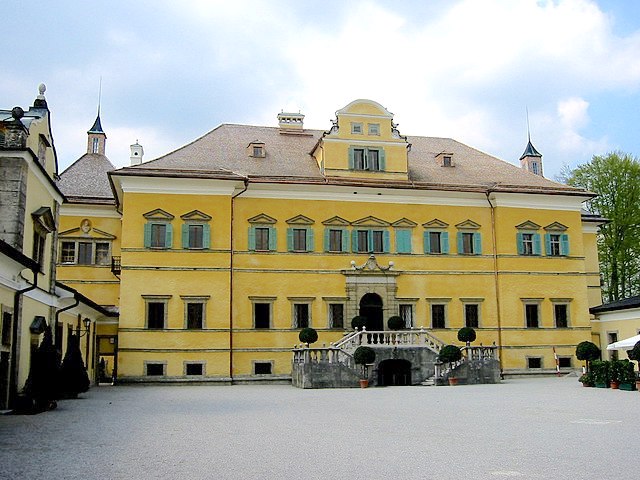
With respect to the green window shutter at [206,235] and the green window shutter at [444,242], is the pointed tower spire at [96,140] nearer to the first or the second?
the green window shutter at [206,235]

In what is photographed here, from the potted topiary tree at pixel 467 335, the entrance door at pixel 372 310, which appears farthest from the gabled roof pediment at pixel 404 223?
the potted topiary tree at pixel 467 335

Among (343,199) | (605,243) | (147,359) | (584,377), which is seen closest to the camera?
(584,377)

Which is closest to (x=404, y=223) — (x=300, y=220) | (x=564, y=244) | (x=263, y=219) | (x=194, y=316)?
(x=300, y=220)

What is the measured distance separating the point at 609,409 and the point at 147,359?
2232cm

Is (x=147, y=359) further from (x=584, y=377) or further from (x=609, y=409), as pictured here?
(x=609, y=409)

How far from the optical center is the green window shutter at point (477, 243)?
3803 centimetres

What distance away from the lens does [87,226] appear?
129 ft

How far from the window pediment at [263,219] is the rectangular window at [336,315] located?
5.31 m

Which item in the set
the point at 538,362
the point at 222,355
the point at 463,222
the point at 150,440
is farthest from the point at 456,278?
the point at 150,440

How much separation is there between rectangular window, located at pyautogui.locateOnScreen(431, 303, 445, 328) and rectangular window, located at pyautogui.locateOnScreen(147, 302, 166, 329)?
1409 cm

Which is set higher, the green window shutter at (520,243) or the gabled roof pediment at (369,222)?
the gabled roof pediment at (369,222)

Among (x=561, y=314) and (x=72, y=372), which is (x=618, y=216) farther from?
(x=72, y=372)

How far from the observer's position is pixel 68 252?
39.1 metres

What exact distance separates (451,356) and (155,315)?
14.4 meters
